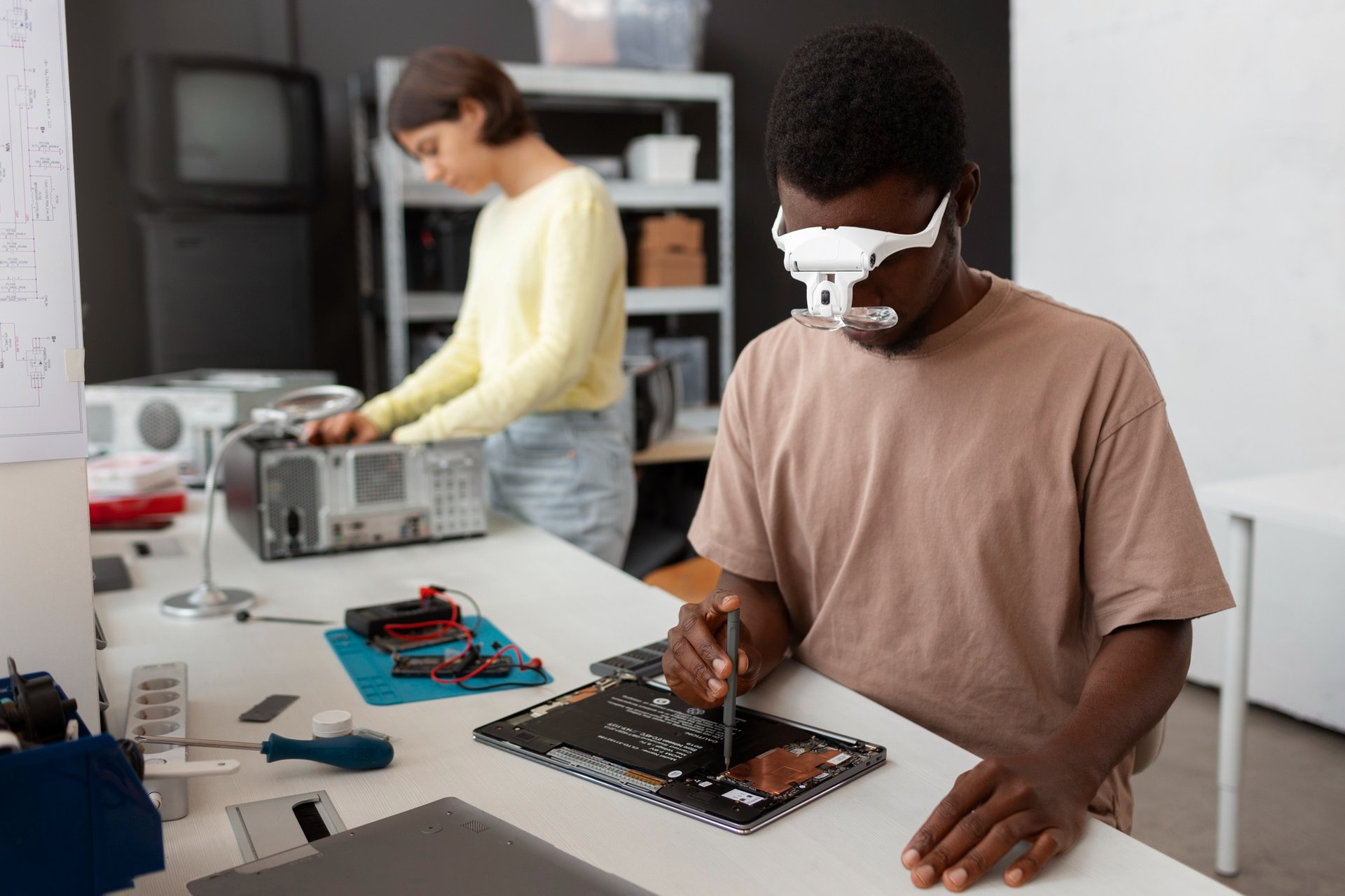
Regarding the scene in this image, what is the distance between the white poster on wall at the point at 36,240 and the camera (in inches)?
35.2

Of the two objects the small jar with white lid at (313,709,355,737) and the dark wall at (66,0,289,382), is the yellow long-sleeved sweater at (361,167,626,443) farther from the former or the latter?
the dark wall at (66,0,289,382)

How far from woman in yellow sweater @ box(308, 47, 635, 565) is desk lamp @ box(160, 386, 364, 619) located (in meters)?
Answer: 0.11

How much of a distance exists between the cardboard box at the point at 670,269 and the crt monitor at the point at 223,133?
114cm

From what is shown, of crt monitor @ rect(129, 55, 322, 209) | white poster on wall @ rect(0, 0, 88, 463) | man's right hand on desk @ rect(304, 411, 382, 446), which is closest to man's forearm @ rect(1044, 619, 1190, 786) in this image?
white poster on wall @ rect(0, 0, 88, 463)

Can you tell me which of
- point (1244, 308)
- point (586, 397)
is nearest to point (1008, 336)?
point (586, 397)

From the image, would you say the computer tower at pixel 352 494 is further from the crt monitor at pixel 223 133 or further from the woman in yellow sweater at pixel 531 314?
the crt monitor at pixel 223 133

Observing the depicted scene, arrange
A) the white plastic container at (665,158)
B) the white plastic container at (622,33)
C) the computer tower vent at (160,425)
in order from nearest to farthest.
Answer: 1. the computer tower vent at (160,425)
2. the white plastic container at (622,33)
3. the white plastic container at (665,158)

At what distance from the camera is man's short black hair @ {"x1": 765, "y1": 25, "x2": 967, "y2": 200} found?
3.35 ft

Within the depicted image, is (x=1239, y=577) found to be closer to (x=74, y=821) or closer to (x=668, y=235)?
(x=74, y=821)

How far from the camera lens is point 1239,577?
6.82 feet

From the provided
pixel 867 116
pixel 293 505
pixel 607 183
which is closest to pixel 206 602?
pixel 293 505

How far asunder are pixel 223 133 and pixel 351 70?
0.86m

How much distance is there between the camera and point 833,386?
4.09 ft

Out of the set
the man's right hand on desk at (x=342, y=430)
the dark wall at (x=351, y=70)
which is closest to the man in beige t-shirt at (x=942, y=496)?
the man's right hand on desk at (x=342, y=430)
